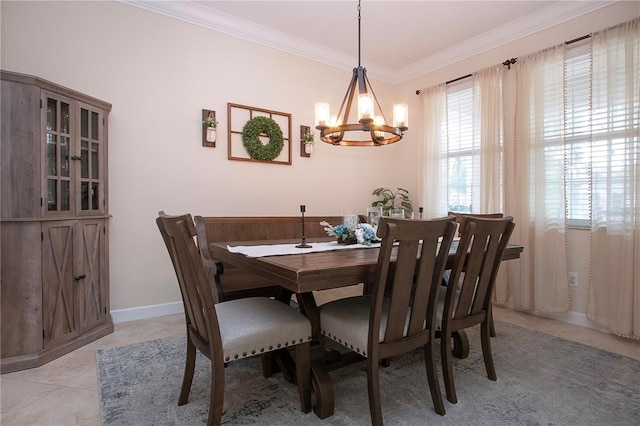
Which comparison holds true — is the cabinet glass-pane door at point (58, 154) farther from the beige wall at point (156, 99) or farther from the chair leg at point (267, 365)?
the chair leg at point (267, 365)

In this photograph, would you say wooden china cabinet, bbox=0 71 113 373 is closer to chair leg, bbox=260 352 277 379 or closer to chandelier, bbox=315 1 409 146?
chair leg, bbox=260 352 277 379

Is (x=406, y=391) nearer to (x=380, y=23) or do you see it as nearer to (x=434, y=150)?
(x=434, y=150)

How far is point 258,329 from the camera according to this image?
150 centimetres

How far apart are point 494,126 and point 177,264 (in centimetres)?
331

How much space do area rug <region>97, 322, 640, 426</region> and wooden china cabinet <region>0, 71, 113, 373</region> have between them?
0.41m

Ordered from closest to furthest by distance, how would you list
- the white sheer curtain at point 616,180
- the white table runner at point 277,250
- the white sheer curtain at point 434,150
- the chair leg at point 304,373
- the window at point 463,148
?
the chair leg at point 304,373
the white table runner at point 277,250
the white sheer curtain at point 616,180
the window at point 463,148
the white sheer curtain at point 434,150

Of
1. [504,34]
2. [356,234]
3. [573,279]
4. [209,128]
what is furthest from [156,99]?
[573,279]

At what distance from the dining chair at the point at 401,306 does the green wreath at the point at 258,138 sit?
7.47ft

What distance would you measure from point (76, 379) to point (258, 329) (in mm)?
1295

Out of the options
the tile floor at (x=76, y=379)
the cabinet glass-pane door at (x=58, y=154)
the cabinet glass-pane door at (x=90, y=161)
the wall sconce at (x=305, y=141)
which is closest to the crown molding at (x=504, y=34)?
the wall sconce at (x=305, y=141)

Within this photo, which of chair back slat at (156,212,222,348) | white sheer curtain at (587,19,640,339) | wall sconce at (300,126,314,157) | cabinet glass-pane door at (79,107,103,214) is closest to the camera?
chair back slat at (156,212,222,348)

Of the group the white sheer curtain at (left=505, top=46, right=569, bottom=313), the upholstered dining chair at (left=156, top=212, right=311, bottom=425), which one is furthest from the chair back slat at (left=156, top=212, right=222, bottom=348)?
the white sheer curtain at (left=505, top=46, right=569, bottom=313)

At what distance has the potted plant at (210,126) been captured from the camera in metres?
3.21

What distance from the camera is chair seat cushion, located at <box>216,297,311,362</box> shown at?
1.45 meters
